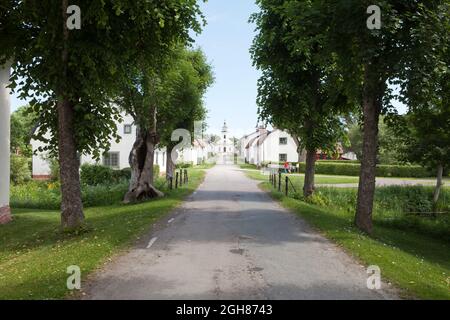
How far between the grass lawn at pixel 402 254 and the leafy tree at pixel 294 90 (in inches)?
232

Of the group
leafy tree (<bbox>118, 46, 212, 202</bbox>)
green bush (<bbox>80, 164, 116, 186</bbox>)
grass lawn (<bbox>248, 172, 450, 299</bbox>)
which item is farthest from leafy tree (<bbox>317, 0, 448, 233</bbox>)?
green bush (<bbox>80, 164, 116, 186</bbox>)

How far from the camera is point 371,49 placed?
13.2 m

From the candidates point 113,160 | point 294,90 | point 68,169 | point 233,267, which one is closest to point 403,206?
point 294,90

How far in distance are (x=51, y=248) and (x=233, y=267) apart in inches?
208

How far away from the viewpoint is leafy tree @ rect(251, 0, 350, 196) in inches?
906

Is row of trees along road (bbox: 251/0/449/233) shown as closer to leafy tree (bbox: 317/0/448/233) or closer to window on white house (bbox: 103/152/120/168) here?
leafy tree (bbox: 317/0/448/233)

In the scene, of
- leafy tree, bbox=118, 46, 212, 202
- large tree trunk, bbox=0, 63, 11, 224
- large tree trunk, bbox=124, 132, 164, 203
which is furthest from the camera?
large tree trunk, bbox=124, 132, 164, 203

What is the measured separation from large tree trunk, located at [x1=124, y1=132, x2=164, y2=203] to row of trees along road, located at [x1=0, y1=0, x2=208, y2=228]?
986 cm

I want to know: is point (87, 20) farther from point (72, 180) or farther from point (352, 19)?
point (352, 19)

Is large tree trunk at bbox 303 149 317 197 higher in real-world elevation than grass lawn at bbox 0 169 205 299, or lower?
higher

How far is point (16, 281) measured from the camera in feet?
27.9

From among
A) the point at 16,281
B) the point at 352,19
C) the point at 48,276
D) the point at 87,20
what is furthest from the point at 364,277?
the point at 87,20

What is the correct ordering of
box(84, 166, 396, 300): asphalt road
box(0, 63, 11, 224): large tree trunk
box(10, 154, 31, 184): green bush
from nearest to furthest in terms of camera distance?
box(84, 166, 396, 300): asphalt road < box(0, 63, 11, 224): large tree trunk < box(10, 154, 31, 184): green bush
